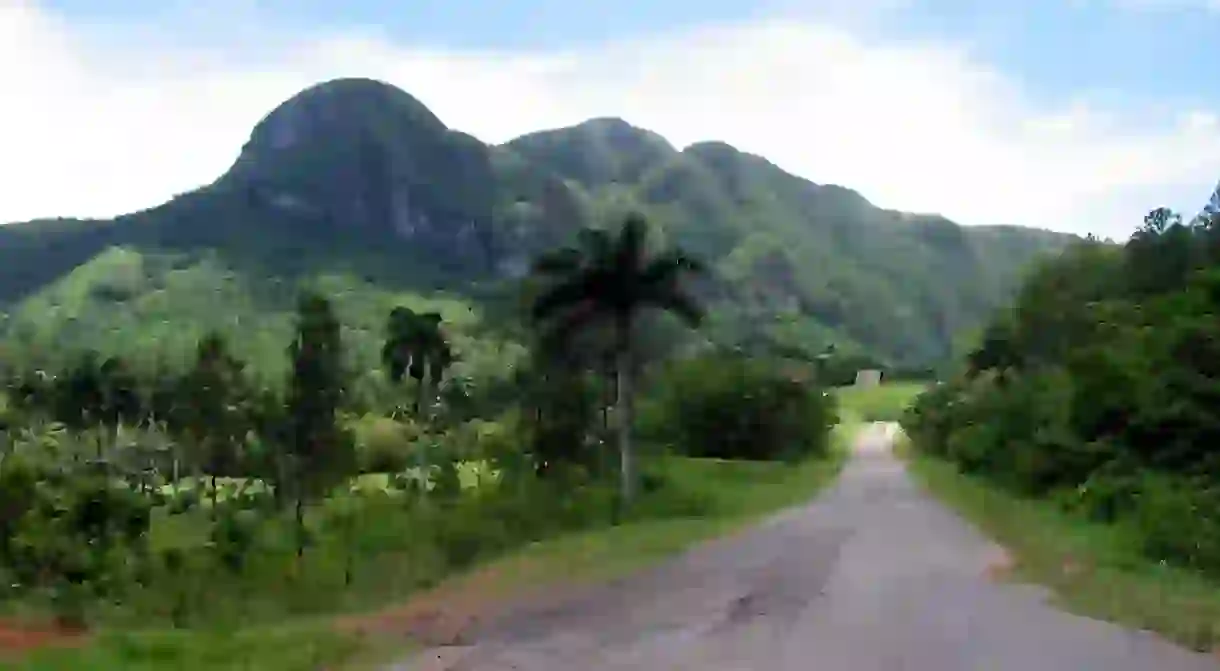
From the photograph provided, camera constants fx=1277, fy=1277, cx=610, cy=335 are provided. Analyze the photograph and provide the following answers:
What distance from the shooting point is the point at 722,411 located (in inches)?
2815

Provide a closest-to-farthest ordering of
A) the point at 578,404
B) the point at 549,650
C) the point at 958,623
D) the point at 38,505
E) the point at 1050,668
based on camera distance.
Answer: the point at 1050,668
the point at 549,650
the point at 958,623
the point at 38,505
the point at 578,404

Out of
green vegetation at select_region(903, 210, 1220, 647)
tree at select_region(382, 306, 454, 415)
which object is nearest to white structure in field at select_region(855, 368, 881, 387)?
green vegetation at select_region(903, 210, 1220, 647)

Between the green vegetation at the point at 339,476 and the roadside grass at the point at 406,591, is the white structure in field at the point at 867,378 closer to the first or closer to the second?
the green vegetation at the point at 339,476

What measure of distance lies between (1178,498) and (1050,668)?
44.0 ft

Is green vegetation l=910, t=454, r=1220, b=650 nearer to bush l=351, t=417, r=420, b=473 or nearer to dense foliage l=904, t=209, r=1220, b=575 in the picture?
dense foliage l=904, t=209, r=1220, b=575

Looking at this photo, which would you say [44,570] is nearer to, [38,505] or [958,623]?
[38,505]

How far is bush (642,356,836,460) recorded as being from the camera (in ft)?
233

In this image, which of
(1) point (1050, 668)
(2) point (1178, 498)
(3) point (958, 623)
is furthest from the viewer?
(2) point (1178, 498)

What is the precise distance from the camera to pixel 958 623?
13.8 meters

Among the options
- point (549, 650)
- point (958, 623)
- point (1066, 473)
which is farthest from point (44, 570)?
point (1066, 473)

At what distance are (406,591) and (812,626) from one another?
308 inches

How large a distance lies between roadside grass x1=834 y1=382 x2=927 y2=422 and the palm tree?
4682 inches

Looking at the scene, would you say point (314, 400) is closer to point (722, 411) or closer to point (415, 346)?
point (415, 346)

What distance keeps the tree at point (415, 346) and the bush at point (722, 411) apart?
12.7 m
